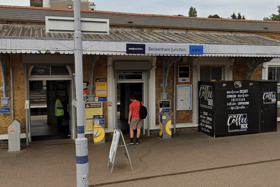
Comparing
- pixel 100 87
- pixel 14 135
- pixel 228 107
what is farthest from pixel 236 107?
pixel 14 135

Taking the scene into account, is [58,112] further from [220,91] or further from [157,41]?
[220,91]

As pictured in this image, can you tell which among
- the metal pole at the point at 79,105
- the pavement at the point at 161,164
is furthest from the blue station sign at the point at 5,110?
the metal pole at the point at 79,105

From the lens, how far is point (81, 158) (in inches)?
213

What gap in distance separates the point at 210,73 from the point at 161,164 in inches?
230

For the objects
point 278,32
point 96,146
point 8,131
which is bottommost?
point 96,146

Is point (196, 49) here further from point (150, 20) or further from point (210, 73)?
point (210, 73)

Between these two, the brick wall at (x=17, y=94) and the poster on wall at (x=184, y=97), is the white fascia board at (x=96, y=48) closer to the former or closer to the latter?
the brick wall at (x=17, y=94)

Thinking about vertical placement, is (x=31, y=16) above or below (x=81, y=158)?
above

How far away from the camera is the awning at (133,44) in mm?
7980

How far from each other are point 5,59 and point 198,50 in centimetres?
630

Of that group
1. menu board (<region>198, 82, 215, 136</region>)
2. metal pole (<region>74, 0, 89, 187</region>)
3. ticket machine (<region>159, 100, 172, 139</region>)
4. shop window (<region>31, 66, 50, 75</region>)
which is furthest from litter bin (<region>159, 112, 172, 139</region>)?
metal pole (<region>74, 0, 89, 187</region>)

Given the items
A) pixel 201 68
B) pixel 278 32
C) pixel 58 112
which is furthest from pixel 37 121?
pixel 278 32

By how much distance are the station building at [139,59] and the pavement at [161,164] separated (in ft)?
4.65

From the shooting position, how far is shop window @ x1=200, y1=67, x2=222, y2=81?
12335 mm
